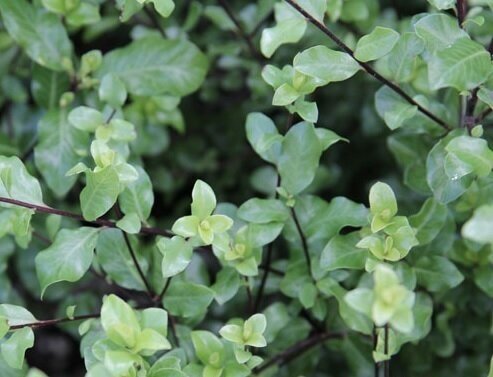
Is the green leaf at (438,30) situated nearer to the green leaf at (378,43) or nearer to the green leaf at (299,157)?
the green leaf at (378,43)

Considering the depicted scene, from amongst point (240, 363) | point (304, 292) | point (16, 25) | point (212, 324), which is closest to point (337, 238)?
point (304, 292)

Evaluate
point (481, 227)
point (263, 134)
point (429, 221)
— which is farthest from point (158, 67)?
point (481, 227)

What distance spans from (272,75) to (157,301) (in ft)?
1.15

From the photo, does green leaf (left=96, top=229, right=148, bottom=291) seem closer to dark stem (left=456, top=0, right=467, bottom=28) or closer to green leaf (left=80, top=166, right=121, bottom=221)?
green leaf (left=80, top=166, right=121, bottom=221)

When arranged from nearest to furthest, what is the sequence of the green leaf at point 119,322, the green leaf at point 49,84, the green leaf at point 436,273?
the green leaf at point 119,322
the green leaf at point 436,273
the green leaf at point 49,84

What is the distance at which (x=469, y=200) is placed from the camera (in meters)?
1.11

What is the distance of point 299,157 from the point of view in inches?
41.4

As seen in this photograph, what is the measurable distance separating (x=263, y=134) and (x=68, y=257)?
0.30m

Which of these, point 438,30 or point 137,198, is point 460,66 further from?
point 137,198

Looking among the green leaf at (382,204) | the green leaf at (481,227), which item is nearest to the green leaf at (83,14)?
the green leaf at (382,204)

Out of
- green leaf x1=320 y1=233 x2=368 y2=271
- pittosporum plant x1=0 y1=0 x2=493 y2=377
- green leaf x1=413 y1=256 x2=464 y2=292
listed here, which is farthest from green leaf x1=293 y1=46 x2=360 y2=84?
green leaf x1=413 y1=256 x2=464 y2=292

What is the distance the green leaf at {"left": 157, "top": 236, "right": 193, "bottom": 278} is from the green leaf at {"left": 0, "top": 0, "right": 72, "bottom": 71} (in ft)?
1.47

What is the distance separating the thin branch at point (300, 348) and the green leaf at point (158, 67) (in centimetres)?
44

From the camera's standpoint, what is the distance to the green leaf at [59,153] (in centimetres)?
121
